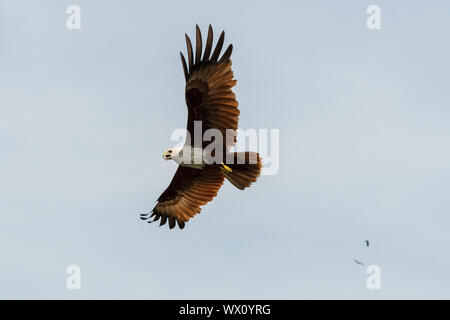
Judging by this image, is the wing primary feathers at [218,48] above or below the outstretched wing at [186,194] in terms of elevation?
above

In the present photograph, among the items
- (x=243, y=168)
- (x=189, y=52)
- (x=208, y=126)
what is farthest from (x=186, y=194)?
(x=189, y=52)

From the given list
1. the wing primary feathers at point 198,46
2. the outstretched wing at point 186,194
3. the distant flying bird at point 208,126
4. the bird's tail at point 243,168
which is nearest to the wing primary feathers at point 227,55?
the distant flying bird at point 208,126

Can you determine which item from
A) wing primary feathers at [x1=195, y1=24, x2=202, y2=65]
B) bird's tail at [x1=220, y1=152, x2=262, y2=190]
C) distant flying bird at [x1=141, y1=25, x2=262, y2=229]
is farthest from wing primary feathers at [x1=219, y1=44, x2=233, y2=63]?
bird's tail at [x1=220, y1=152, x2=262, y2=190]

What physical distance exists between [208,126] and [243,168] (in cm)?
114

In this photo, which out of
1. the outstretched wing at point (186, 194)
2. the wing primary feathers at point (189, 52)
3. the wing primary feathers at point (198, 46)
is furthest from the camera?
the outstretched wing at point (186, 194)

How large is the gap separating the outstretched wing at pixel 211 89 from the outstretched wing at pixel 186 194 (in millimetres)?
1500

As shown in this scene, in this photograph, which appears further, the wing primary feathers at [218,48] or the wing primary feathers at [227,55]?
the wing primary feathers at [227,55]

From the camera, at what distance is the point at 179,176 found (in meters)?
14.9

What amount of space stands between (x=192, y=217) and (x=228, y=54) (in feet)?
12.6

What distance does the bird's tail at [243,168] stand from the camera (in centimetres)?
1360

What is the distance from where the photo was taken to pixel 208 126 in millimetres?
13289

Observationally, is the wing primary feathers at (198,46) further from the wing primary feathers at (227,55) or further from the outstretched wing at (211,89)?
the wing primary feathers at (227,55)
